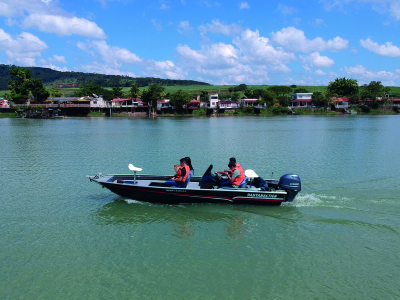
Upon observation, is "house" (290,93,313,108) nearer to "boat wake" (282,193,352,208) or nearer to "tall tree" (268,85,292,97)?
"tall tree" (268,85,292,97)

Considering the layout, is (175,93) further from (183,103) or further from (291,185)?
(291,185)

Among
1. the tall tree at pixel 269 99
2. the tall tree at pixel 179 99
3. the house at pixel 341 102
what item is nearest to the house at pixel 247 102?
the tall tree at pixel 269 99

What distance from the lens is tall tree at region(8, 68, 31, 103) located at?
100869mm

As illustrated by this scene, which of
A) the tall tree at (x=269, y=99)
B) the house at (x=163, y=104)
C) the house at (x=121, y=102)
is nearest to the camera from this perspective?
the house at (x=163, y=104)

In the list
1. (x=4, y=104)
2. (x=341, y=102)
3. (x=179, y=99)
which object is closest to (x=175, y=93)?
(x=179, y=99)

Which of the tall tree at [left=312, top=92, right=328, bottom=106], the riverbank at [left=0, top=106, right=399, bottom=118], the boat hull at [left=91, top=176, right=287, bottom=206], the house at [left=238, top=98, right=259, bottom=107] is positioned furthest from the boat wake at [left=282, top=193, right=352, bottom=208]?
the tall tree at [left=312, top=92, right=328, bottom=106]

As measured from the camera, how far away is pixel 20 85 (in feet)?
336

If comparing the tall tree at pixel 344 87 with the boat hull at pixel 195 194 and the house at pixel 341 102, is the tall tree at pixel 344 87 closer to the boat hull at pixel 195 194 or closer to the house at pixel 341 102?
the house at pixel 341 102

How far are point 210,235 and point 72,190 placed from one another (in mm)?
8463

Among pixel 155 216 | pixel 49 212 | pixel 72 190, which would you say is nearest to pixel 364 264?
pixel 155 216

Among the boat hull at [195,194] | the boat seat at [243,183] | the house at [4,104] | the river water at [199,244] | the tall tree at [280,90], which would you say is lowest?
the river water at [199,244]

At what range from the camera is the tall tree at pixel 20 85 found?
10087cm

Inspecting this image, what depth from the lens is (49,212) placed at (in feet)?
42.7

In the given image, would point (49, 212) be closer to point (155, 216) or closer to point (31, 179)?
point (155, 216)
